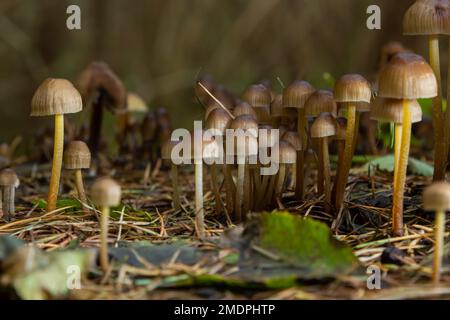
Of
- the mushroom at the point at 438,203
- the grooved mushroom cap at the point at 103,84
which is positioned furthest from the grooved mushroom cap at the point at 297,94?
the grooved mushroom cap at the point at 103,84

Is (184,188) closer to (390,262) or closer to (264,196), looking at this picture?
(264,196)

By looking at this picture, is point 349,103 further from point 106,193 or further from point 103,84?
point 103,84

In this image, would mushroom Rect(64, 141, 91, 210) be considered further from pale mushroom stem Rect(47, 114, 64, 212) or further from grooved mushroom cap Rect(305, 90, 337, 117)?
grooved mushroom cap Rect(305, 90, 337, 117)

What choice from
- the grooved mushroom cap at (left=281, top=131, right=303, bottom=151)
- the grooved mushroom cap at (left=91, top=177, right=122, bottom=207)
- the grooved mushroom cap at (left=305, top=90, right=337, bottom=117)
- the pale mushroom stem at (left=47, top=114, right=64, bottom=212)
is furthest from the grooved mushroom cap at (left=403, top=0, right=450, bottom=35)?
the pale mushroom stem at (left=47, top=114, right=64, bottom=212)
